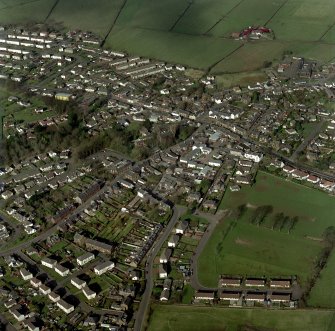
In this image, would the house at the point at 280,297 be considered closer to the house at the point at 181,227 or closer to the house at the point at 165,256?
the house at the point at 165,256

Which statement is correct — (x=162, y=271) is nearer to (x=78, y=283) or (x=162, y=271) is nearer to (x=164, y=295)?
(x=164, y=295)

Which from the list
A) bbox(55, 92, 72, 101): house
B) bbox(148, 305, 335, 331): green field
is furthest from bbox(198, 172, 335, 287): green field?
bbox(55, 92, 72, 101): house

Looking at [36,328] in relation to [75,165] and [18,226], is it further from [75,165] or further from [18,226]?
[75,165]

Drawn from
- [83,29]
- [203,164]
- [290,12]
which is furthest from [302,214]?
[83,29]

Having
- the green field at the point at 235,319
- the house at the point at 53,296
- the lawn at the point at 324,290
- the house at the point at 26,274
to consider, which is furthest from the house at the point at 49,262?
the lawn at the point at 324,290

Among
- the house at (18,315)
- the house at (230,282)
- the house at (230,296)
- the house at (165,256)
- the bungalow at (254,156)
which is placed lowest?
the house at (18,315)
